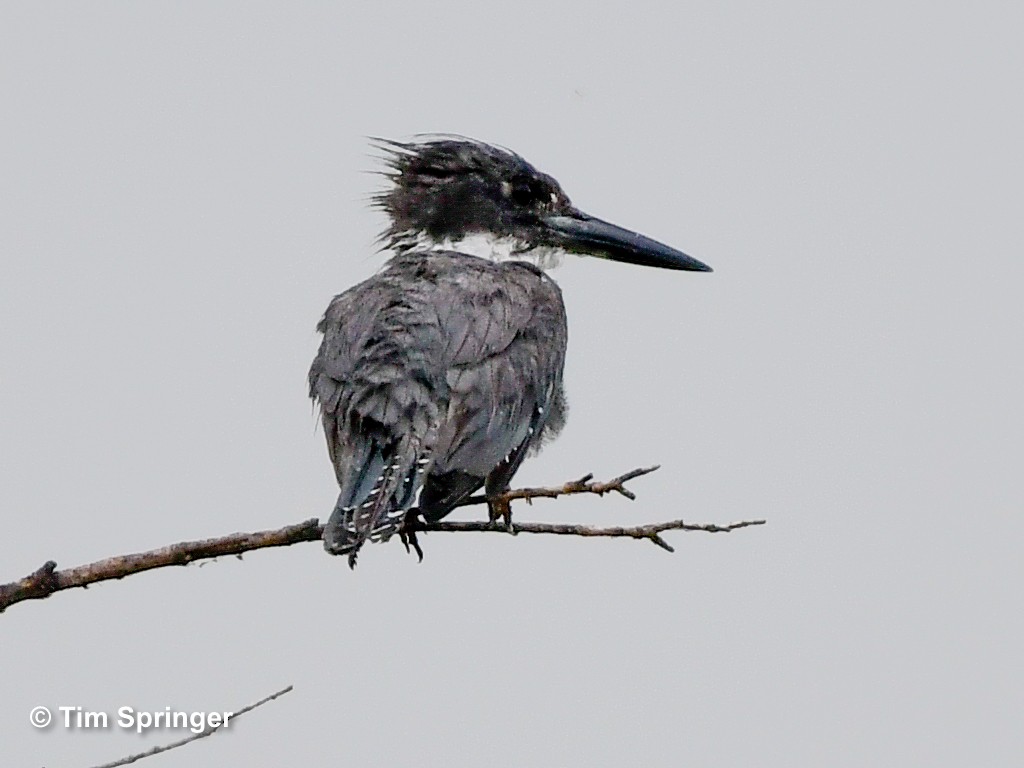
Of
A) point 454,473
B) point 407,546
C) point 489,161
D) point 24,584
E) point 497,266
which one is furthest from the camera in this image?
point 489,161

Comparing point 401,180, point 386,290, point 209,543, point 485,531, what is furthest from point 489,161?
point 209,543

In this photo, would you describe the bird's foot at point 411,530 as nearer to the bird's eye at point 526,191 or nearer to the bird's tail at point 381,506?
the bird's tail at point 381,506

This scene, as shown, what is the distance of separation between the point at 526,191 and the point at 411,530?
1.58 metres

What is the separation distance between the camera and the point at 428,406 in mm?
Answer: 3555

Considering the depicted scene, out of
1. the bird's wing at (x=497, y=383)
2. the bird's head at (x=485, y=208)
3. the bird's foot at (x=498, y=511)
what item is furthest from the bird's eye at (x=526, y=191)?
the bird's foot at (x=498, y=511)

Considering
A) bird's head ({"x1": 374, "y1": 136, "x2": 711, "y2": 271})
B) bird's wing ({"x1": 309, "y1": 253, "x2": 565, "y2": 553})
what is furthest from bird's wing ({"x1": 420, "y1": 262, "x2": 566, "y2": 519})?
bird's head ({"x1": 374, "y1": 136, "x2": 711, "y2": 271})

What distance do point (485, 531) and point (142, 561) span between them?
77cm

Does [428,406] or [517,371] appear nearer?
[428,406]

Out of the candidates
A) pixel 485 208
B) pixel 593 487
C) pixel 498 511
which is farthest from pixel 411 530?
pixel 485 208

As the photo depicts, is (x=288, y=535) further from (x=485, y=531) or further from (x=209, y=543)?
(x=485, y=531)

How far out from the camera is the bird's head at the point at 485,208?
4715mm

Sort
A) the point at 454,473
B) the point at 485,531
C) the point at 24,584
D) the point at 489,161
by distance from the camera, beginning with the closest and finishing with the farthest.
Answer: the point at 24,584 → the point at 485,531 → the point at 454,473 → the point at 489,161

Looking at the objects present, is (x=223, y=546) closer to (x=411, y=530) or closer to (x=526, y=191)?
(x=411, y=530)

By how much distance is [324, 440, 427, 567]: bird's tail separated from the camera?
321 centimetres
